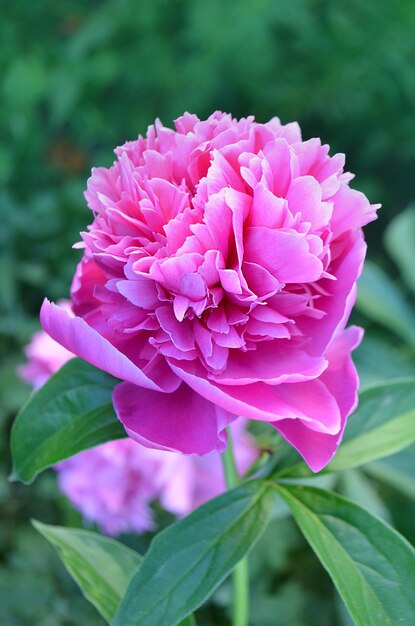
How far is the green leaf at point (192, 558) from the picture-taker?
1.39 ft

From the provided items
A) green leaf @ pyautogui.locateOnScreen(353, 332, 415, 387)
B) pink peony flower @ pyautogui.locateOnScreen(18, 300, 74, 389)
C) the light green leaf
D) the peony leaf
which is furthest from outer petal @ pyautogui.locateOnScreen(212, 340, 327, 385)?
green leaf @ pyautogui.locateOnScreen(353, 332, 415, 387)

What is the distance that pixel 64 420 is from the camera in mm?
456

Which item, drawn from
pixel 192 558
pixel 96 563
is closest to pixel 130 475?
pixel 96 563

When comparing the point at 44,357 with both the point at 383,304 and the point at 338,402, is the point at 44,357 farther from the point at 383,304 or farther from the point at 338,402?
the point at 383,304

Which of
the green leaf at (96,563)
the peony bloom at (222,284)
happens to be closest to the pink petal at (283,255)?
the peony bloom at (222,284)

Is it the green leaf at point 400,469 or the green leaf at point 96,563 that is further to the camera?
the green leaf at point 400,469

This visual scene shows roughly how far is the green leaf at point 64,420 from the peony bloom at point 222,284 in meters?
0.04

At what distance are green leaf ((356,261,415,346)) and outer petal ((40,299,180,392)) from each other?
2.53 ft

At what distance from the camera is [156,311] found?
40cm

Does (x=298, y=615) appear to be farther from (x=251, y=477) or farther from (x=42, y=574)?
(x=251, y=477)

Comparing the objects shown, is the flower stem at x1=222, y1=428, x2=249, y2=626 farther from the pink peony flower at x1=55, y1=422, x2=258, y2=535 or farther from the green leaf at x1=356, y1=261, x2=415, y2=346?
the green leaf at x1=356, y1=261, x2=415, y2=346

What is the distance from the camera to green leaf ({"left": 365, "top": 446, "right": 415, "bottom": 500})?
0.94 m

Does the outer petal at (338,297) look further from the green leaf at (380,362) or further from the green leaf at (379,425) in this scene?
the green leaf at (380,362)

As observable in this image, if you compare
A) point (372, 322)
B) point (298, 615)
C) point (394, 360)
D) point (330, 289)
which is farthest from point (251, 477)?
point (372, 322)
